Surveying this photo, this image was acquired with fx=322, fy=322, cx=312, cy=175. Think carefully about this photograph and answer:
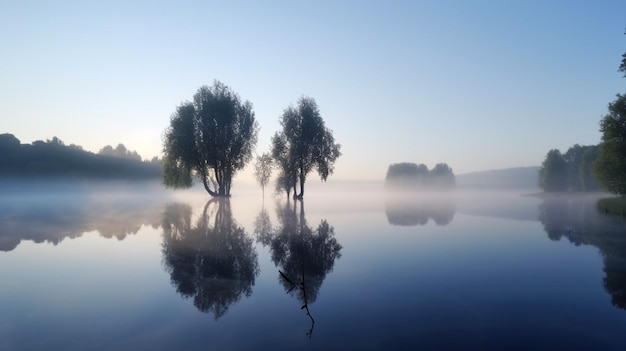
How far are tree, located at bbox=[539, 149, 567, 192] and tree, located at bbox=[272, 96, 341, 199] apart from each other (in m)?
90.6

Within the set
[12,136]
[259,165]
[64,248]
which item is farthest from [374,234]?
[12,136]

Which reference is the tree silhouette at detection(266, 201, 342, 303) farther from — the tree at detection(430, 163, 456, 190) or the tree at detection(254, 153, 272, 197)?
the tree at detection(430, 163, 456, 190)

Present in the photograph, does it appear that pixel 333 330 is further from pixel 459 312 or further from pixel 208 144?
pixel 208 144

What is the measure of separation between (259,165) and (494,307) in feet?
270

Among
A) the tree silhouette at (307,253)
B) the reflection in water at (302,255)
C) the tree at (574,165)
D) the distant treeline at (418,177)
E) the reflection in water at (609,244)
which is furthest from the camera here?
the distant treeline at (418,177)

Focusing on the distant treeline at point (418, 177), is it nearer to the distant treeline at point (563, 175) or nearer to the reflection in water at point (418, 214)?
the distant treeline at point (563, 175)

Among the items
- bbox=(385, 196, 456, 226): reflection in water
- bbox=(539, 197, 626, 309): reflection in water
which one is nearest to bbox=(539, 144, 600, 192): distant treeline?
bbox=(385, 196, 456, 226): reflection in water

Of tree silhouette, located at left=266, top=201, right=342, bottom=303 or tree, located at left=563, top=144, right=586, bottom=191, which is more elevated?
tree, located at left=563, top=144, right=586, bottom=191

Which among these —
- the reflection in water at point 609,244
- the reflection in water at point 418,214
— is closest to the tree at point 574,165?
the reflection in water at point 418,214

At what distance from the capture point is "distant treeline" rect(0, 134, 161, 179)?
14012cm

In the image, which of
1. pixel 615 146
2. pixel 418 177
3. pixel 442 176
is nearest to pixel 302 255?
pixel 615 146

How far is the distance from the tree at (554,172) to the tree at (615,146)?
8284 cm

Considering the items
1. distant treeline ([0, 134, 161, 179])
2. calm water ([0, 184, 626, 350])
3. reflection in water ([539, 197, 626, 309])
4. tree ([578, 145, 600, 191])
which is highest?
distant treeline ([0, 134, 161, 179])

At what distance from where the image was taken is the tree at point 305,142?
59.4 meters
